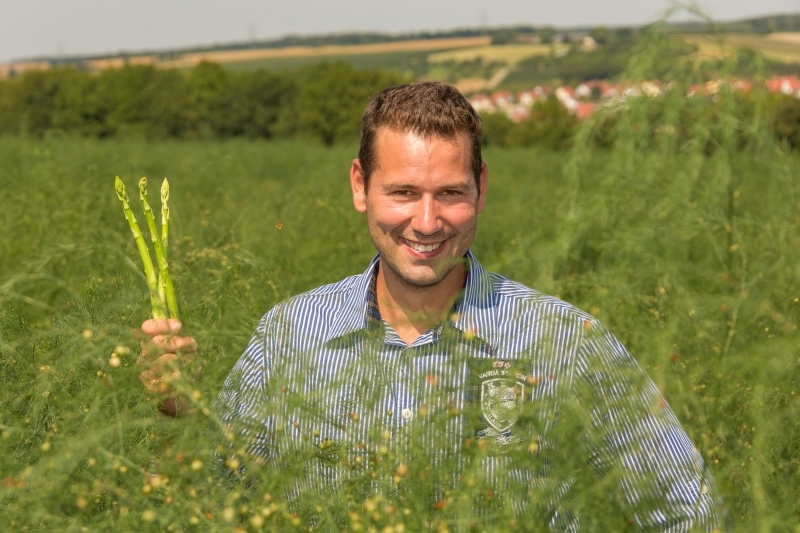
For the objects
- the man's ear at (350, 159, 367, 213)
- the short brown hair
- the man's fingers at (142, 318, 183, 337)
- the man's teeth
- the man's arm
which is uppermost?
the short brown hair

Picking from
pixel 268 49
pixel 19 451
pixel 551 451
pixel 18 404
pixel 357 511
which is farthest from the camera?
pixel 268 49

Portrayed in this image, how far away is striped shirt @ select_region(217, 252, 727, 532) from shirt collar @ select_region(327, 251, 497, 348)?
0.10m

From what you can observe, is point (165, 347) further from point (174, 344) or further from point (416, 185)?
point (416, 185)

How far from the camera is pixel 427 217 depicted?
Answer: 2299mm

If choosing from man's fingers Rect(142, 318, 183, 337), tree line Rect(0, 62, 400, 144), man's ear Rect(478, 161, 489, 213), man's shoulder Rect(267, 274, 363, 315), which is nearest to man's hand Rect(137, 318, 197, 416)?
man's fingers Rect(142, 318, 183, 337)

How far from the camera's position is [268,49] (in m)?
102

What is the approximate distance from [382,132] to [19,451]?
1.20m

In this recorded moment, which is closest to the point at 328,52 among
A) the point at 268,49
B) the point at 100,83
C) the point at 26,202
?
the point at 268,49

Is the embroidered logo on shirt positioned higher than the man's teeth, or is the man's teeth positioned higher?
the man's teeth

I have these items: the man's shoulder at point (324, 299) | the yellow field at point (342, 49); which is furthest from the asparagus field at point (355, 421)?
the yellow field at point (342, 49)

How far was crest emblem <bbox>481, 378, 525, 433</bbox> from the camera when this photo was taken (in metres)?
1.55

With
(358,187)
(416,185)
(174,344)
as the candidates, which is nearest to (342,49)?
(358,187)

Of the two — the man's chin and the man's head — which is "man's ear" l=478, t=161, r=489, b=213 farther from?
the man's chin

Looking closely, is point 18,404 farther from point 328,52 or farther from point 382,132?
point 328,52
